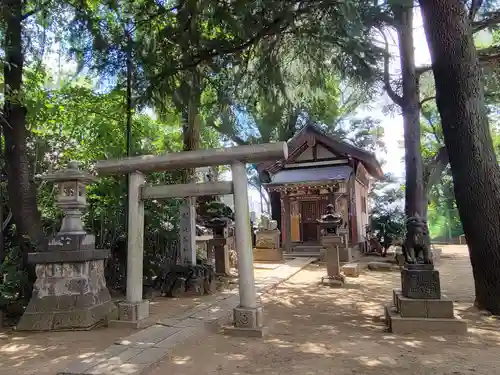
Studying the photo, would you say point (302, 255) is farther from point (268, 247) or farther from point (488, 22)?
point (488, 22)

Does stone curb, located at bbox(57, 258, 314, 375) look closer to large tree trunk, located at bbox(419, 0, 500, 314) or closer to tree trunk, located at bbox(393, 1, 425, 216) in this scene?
large tree trunk, located at bbox(419, 0, 500, 314)

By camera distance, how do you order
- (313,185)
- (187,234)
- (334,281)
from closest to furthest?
(187,234) → (334,281) → (313,185)

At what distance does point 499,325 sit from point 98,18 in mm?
8471

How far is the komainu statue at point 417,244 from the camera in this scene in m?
5.02

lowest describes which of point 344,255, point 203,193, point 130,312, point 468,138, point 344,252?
point 130,312

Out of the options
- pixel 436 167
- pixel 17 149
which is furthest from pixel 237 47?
pixel 436 167

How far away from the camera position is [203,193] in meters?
5.15

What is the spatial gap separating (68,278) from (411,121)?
30.8 ft

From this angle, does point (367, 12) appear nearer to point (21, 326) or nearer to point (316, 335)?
point (316, 335)

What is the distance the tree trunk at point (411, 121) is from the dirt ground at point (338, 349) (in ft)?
14.4

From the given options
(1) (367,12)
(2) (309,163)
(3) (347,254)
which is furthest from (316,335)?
(2) (309,163)

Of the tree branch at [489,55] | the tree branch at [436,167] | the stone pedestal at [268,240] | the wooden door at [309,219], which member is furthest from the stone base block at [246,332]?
the wooden door at [309,219]

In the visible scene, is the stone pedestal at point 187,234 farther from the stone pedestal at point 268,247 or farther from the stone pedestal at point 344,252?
the stone pedestal at point 344,252

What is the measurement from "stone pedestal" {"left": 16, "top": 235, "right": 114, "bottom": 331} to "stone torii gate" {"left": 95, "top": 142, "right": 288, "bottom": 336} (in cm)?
65
